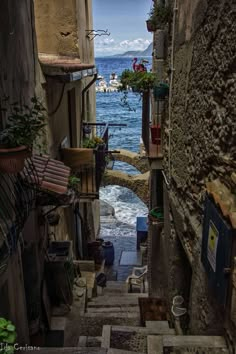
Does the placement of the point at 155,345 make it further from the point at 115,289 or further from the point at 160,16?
the point at 115,289

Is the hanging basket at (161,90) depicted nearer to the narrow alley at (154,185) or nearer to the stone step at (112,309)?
the narrow alley at (154,185)

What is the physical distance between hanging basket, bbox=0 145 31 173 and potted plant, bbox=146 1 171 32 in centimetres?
470

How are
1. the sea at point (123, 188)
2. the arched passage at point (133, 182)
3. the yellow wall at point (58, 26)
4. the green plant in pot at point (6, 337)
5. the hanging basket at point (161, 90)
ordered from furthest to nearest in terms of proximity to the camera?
the sea at point (123, 188), the arched passage at point (133, 182), the yellow wall at point (58, 26), the hanging basket at point (161, 90), the green plant in pot at point (6, 337)

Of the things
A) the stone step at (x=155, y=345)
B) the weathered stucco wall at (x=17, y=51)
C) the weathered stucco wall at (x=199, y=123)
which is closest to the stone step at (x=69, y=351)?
the stone step at (x=155, y=345)

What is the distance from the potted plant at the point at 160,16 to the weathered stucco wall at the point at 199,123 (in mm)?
1210

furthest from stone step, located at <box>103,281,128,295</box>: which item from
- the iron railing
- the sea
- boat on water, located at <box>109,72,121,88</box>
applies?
the iron railing

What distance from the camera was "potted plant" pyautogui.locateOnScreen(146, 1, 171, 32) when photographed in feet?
23.5

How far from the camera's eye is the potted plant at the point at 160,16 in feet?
23.5

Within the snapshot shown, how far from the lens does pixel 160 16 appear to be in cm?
733

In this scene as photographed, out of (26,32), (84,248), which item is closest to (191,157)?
(26,32)

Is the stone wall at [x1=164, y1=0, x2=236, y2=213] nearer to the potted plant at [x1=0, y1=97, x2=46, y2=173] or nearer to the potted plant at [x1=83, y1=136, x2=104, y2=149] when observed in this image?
the potted plant at [x1=0, y1=97, x2=46, y2=173]

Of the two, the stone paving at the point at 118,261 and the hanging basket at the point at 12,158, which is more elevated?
the hanging basket at the point at 12,158

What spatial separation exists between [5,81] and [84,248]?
934cm

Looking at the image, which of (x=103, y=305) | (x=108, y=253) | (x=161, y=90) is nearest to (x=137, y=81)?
(x=161, y=90)
